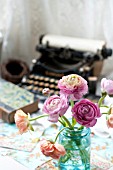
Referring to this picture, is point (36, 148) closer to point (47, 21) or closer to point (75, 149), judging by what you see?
point (75, 149)

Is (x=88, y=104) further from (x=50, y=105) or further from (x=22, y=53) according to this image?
(x=22, y=53)

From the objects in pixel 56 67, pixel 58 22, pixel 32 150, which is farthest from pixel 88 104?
pixel 58 22

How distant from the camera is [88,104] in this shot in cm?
85

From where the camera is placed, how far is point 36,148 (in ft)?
3.64

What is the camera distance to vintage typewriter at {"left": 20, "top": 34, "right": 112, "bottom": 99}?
4.99 ft

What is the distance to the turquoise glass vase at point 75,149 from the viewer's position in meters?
0.91

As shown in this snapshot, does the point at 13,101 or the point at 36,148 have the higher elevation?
the point at 13,101

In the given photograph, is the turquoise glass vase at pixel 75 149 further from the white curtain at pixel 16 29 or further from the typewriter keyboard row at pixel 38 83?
the white curtain at pixel 16 29

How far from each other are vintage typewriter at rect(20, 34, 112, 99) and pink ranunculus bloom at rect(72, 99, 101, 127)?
614mm

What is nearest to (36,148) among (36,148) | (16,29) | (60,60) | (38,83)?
(36,148)

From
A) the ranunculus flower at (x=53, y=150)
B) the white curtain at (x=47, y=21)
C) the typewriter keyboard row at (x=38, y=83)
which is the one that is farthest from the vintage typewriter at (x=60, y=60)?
the ranunculus flower at (x=53, y=150)

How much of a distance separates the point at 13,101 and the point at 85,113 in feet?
1.76

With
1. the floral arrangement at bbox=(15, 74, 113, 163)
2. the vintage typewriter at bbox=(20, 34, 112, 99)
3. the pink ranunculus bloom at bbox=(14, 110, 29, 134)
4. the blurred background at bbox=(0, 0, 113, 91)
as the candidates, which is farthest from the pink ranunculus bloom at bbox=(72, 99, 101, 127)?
the blurred background at bbox=(0, 0, 113, 91)

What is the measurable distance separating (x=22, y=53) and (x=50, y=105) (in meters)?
1.04
